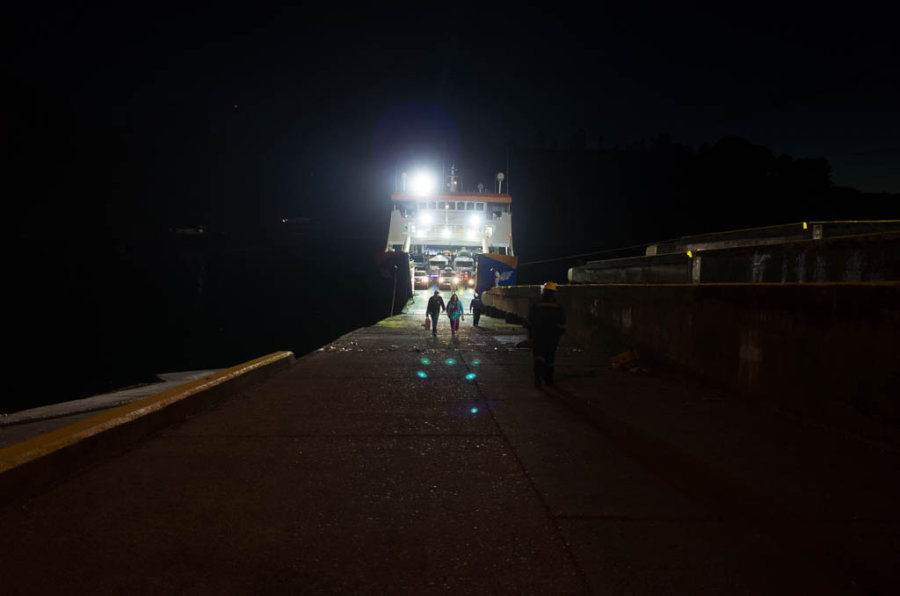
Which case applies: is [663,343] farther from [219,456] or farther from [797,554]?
[219,456]

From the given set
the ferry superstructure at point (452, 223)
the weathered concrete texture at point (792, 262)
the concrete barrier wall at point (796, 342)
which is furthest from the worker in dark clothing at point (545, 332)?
the ferry superstructure at point (452, 223)

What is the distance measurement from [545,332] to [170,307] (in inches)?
2538

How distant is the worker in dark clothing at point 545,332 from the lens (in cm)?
755

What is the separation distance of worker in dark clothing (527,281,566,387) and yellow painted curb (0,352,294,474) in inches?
165

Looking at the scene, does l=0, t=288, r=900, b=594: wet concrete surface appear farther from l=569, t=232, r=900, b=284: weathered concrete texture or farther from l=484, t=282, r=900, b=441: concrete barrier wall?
l=569, t=232, r=900, b=284: weathered concrete texture

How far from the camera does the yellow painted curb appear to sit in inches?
140

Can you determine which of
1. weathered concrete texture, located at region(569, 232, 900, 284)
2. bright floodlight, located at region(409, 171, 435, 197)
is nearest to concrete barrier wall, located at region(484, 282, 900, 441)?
weathered concrete texture, located at region(569, 232, 900, 284)

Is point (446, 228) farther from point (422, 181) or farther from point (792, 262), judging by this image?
point (792, 262)

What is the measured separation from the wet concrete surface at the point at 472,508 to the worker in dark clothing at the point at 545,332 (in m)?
1.59

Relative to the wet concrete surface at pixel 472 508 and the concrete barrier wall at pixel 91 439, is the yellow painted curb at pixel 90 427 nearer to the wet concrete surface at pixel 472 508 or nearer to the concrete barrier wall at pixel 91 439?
the concrete barrier wall at pixel 91 439

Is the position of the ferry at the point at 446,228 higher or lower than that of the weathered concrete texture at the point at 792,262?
higher

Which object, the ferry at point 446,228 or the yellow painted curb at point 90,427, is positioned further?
the ferry at point 446,228

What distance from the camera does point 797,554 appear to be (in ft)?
9.29

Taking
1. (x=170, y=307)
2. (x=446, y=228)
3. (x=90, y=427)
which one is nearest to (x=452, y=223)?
(x=446, y=228)
